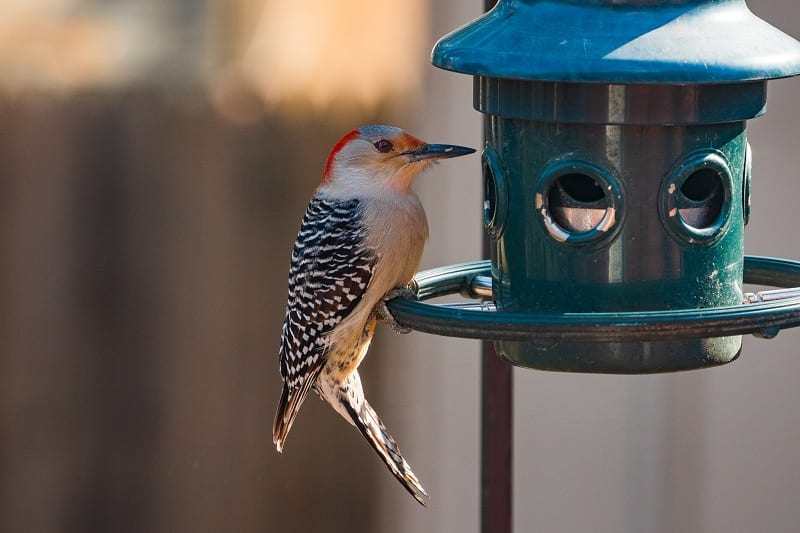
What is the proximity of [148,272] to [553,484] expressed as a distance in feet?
6.91

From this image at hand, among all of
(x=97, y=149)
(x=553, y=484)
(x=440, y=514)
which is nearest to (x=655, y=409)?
(x=553, y=484)

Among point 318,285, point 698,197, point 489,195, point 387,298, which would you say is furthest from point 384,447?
point 698,197

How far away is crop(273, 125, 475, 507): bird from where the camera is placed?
161 inches

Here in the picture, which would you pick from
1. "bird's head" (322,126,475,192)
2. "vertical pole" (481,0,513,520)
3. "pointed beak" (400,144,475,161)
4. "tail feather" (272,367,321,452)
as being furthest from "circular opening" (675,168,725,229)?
"tail feather" (272,367,321,452)

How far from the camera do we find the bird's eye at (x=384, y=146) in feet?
14.0

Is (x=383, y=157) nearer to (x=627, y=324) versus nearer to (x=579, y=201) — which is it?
(x=579, y=201)

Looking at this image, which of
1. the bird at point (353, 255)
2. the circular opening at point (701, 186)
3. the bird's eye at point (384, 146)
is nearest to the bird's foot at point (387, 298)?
the bird at point (353, 255)

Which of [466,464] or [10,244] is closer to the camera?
[10,244]

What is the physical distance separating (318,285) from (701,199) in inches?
50.9

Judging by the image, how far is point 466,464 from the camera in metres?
6.24

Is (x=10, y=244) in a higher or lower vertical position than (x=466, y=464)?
higher

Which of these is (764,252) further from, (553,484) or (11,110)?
(11,110)

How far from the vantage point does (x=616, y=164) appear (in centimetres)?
327

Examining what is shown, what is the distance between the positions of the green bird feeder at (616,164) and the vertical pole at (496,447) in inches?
6.0
